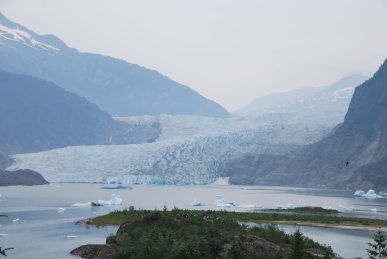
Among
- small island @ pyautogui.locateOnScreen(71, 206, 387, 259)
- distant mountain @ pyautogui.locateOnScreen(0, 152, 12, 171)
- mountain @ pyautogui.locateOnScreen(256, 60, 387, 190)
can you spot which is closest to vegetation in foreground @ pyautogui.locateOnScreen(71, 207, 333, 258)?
small island @ pyautogui.locateOnScreen(71, 206, 387, 259)

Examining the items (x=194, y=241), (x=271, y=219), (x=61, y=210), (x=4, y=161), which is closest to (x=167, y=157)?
(x=4, y=161)

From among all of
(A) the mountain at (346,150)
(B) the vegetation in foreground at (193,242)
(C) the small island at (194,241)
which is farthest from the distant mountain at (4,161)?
(B) the vegetation in foreground at (193,242)

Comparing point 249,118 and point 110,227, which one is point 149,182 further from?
point 110,227

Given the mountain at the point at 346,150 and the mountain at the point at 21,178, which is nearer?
the mountain at the point at 21,178

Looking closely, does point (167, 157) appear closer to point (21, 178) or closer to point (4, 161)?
point (21, 178)

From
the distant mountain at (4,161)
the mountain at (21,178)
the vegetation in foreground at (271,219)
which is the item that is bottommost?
the vegetation in foreground at (271,219)

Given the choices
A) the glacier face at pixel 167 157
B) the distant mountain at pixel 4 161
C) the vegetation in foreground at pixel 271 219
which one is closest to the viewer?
the vegetation in foreground at pixel 271 219

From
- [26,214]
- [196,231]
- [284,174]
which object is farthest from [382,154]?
[196,231]

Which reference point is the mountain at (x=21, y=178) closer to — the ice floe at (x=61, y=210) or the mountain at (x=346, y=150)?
the mountain at (x=346, y=150)
